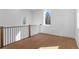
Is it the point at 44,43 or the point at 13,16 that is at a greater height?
the point at 13,16

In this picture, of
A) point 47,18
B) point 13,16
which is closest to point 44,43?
point 47,18

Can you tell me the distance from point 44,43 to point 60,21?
0.24 meters

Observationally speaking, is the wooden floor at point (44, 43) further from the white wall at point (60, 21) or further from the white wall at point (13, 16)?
the white wall at point (13, 16)

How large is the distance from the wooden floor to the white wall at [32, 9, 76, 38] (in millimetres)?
45

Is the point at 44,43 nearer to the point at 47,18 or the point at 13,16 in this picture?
the point at 47,18

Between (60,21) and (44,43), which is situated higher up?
(60,21)

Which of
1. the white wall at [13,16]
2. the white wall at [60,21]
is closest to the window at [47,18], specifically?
the white wall at [60,21]

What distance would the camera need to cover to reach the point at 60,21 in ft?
3.38

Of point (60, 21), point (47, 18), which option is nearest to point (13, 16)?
point (47, 18)

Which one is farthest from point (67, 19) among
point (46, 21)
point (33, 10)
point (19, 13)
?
point (19, 13)

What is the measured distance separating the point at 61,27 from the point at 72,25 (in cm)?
10

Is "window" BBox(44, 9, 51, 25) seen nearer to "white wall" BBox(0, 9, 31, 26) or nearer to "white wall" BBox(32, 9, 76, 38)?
"white wall" BBox(32, 9, 76, 38)

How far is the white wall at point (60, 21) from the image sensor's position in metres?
1.02
